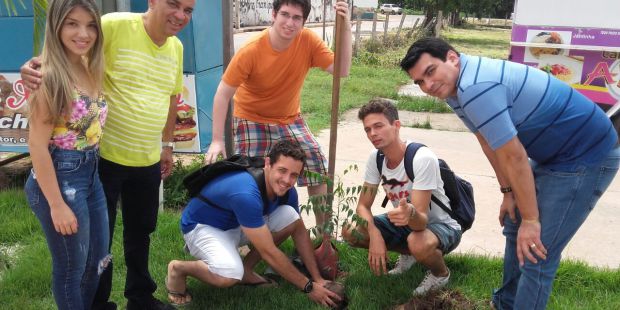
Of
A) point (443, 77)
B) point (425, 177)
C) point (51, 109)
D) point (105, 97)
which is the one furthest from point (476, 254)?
point (51, 109)

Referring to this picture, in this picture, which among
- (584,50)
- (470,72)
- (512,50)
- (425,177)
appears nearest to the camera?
(470,72)

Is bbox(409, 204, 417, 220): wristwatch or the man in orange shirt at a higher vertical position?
the man in orange shirt

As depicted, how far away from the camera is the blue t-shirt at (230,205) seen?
283 centimetres

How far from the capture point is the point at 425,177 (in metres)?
2.97

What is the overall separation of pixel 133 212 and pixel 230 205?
48 cm

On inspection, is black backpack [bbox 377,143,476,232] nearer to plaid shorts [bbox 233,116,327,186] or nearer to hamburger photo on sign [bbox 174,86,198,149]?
plaid shorts [bbox 233,116,327,186]

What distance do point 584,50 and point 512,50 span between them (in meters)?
0.81

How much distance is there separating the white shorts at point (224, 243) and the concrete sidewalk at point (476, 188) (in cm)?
113

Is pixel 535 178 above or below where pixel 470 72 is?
below

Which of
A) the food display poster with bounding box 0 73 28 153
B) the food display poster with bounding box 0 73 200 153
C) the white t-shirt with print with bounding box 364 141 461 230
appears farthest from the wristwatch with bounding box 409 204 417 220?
the food display poster with bounding box 0 73 28 153

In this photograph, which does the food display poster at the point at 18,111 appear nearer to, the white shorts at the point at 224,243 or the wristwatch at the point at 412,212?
the white shorts at the point at 224,243

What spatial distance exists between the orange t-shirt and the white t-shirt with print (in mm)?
706

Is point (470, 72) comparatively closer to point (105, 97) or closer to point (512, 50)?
point (105, 97)

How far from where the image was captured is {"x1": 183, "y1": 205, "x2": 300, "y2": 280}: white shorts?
2.92m
